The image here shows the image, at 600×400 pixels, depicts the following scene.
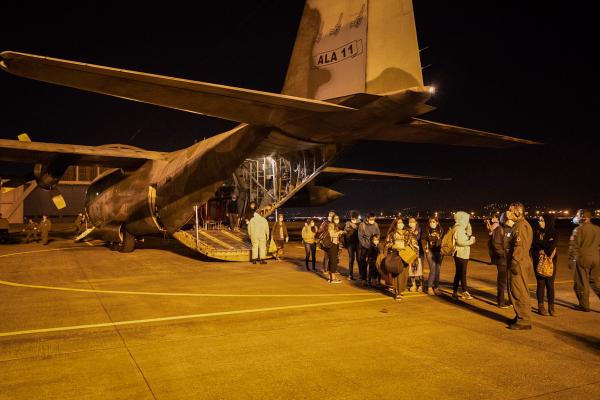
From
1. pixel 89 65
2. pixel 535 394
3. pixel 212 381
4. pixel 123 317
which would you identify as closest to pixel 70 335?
pixel 123 317

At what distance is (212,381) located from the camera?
4312 millimetres

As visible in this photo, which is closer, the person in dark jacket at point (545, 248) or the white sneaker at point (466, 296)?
the person in dark jacket at point (545, 248)

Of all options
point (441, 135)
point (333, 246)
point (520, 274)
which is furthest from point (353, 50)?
point (520, 274)

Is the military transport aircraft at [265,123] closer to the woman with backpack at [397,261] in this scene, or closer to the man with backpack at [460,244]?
the man with backpack at [460,244]

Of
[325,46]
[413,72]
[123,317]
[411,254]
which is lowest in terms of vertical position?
[123,317]

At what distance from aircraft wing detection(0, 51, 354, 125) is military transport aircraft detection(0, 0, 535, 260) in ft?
0.07

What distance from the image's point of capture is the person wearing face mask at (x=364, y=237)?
9.85 m

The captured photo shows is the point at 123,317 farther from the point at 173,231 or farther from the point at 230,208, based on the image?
the point at 230,208

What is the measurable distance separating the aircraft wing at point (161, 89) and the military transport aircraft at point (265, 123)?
0.02 m

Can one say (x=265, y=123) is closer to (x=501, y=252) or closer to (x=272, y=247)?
(x=272, y=247)

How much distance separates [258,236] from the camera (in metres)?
13.4

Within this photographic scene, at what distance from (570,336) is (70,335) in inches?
271

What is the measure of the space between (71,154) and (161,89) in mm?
10235

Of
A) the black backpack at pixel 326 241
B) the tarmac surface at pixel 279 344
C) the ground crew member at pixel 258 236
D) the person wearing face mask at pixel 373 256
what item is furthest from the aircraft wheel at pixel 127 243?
the person wearing face mask at pixel 373 256
